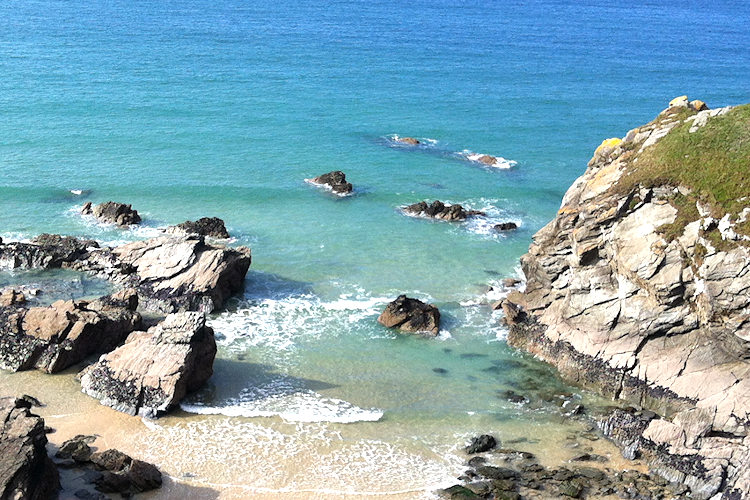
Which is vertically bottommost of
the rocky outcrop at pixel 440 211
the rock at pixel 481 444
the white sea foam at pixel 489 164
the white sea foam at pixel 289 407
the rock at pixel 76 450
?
the rock at pixel 76 450

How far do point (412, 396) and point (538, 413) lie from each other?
18.3 feet

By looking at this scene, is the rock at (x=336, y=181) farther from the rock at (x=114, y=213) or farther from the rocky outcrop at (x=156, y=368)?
the rocky outcrop at (x=156, y=368)

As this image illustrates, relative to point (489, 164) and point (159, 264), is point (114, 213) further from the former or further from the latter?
point (489, 164)

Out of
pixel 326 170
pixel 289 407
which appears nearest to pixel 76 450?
pixel 289 407

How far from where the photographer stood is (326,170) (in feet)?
217

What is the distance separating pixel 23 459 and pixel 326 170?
42187mm

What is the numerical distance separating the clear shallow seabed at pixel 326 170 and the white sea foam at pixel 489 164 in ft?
1.54

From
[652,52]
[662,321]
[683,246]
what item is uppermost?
[652,52]

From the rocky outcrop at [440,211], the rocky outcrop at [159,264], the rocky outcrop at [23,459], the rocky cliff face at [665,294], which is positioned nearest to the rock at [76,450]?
the rocky outcrop at [23,459]

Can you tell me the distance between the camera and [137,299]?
42.6m

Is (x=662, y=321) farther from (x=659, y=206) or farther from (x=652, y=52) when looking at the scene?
(x=652, y=52)

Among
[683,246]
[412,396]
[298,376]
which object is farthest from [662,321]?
[298,376]

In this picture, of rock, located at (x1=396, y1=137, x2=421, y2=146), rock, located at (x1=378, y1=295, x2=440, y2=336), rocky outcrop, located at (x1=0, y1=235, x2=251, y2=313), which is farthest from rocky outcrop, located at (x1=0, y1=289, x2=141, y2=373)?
rock, located at (x1=396, y1=137, x2=421, y2=146)

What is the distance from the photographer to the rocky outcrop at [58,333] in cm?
3700
